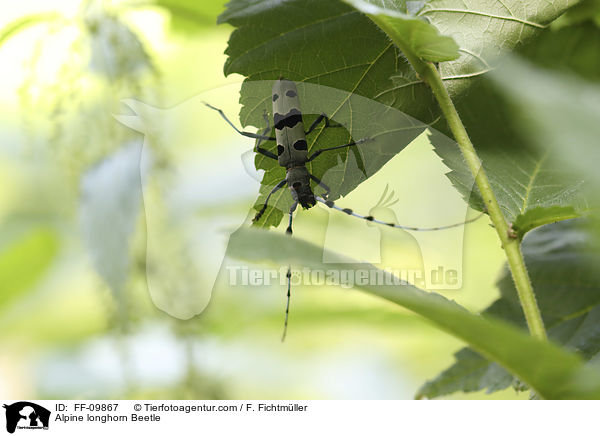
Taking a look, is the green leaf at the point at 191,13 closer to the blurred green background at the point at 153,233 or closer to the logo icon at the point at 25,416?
the blurred green background at the point at 153,233

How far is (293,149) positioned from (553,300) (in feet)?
1.27

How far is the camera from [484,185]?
550 millimetres

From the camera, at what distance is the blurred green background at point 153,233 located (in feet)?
2.22

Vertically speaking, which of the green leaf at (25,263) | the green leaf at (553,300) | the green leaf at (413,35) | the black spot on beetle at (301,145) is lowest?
the green leaf at (553,300)

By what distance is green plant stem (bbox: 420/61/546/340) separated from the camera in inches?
20.7

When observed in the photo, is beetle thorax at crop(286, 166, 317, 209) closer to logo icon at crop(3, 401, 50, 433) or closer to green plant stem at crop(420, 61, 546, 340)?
green plant stem at crop(420, 61, 546, 340)

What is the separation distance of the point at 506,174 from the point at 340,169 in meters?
0.17

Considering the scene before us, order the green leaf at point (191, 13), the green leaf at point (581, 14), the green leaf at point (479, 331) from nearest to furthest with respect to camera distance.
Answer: the green leaf at point (479, 331) < the green leaf at point (581, 14) < the green leaf at point (191, 13)

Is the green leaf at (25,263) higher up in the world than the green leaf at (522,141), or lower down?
higher up

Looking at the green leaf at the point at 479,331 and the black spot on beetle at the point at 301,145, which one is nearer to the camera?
the green leaf at the point at 479,331

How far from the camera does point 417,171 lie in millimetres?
633

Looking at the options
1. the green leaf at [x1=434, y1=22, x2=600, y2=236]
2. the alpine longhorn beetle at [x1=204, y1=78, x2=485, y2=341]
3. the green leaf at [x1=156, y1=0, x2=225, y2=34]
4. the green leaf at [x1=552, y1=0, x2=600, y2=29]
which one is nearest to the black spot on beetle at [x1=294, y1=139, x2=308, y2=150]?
the alpine longhorn beetle at [x1=204, y1=78, x2=485, y2=341]

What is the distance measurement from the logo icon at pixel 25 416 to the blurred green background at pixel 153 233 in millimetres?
127

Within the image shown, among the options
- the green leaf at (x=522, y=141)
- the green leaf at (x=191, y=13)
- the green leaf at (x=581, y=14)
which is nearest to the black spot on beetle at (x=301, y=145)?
the green leaf at (x=522, y=141)
